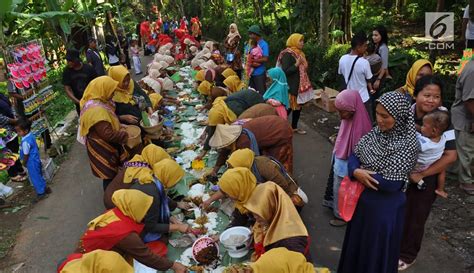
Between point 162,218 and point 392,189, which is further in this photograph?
point 162,218

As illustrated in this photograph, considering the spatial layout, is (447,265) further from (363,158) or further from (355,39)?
(355,39)

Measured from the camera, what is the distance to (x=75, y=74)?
6.03 m

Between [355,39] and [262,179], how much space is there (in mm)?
2411

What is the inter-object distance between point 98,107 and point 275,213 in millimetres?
2325

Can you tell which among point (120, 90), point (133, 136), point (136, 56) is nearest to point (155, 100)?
point (120, 90)

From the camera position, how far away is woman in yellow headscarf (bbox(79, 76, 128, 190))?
3.92 metres

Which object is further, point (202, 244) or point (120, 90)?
point (120, 90)

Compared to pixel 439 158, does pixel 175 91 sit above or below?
below

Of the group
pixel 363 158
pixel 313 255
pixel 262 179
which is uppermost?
pixel 363 158

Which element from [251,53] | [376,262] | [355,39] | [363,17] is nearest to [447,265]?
[376,262]

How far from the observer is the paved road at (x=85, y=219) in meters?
3.43

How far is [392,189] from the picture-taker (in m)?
2.47

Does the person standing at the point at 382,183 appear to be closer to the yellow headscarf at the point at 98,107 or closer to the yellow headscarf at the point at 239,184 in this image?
the yellow headscarf at the point at 239,184

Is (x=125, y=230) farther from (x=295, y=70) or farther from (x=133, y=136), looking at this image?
(x=295, y=70)
